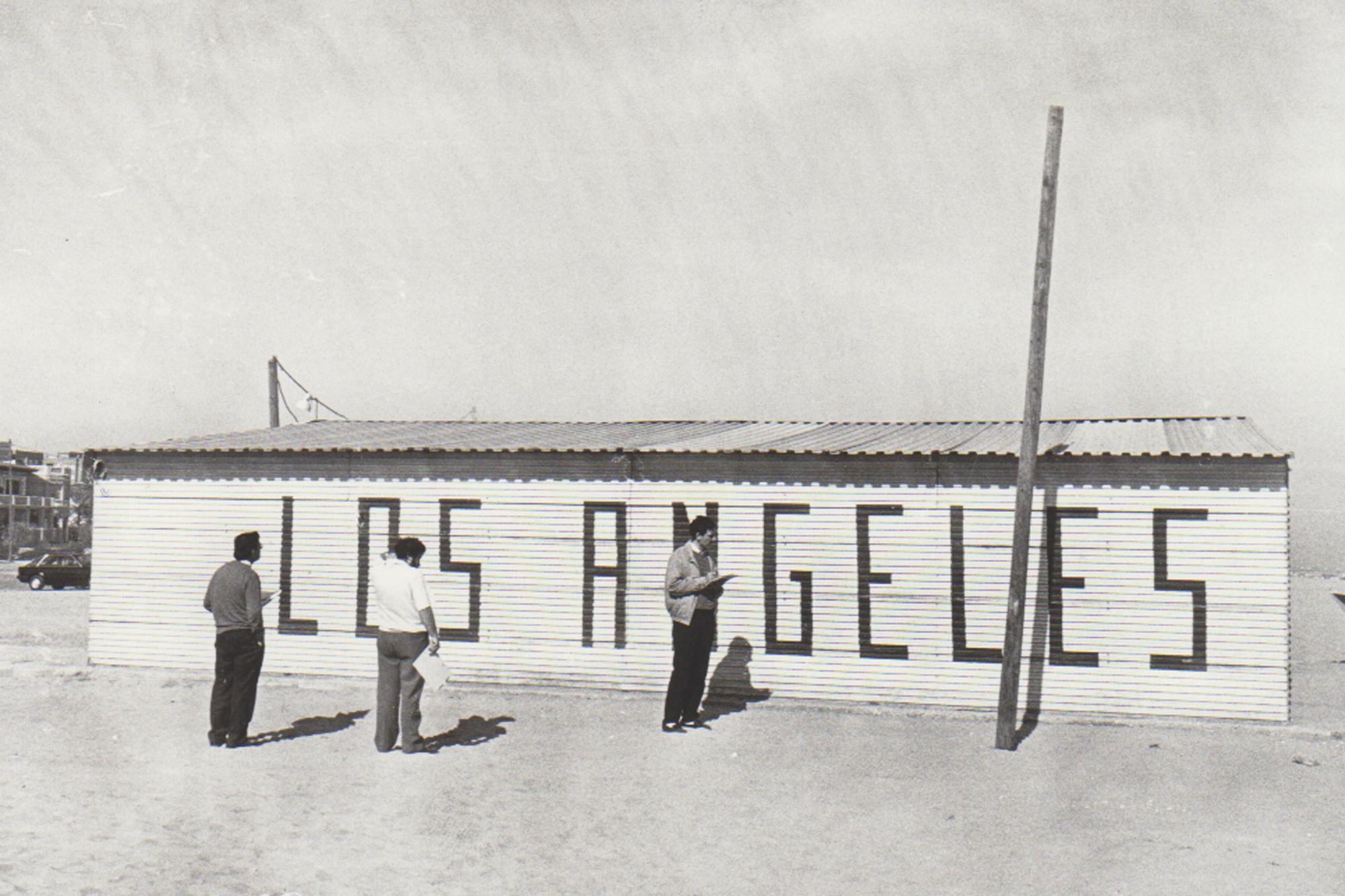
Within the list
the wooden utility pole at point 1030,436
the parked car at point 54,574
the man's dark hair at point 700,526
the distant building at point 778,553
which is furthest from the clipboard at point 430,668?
the parked car at point 54,574

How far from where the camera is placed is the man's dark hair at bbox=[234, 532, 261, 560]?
27.7 feet

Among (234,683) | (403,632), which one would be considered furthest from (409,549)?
(234,683)

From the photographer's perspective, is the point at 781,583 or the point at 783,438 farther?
the point at 783,438

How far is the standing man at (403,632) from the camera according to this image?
8227mm

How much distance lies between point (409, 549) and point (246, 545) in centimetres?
130

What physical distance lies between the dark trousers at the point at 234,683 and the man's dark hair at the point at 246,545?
1.95 ft

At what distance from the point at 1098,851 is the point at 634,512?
6.48 m

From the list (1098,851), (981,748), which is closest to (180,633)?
(981,748)

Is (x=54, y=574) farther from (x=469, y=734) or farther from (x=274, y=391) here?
(x=469, y=734)

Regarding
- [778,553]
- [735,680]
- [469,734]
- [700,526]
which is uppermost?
[700,526]

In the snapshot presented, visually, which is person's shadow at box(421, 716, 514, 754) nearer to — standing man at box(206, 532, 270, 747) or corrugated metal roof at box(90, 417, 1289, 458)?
standing man at box(206, 532, 270, 747)

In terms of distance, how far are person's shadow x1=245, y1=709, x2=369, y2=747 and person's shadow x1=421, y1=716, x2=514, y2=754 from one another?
3.21 ft

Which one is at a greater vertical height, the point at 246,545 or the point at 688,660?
the point at 246,545

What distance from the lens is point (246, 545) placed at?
8.46m
